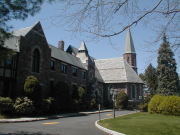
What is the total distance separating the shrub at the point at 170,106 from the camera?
18.8 metres

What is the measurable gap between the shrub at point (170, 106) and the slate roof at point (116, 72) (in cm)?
1830

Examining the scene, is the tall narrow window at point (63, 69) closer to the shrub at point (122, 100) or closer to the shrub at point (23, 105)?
the shrub at point (23, 105)

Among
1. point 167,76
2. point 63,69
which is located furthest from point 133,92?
point 63,69

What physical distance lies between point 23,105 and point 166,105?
1523 centimetres

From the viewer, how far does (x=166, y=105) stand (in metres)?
19.4

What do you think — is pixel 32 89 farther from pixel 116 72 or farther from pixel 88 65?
pixel 116 72

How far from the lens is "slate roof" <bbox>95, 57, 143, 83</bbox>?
39531mm

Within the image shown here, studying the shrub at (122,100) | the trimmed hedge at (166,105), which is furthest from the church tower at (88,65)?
the trimmed hedge at (166,105)

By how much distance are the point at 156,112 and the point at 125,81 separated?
17.6m

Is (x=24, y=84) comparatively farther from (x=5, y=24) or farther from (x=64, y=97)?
(x=5, y=24)

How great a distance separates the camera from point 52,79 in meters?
22.8

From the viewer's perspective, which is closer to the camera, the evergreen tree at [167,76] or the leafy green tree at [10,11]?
the leafy green tree at [10,11]

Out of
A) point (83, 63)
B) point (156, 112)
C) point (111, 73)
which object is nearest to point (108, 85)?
point (111, 73)

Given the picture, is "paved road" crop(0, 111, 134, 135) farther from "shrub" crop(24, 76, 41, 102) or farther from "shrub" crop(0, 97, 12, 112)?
"shrub" crop(24, 76, 41, 102)
